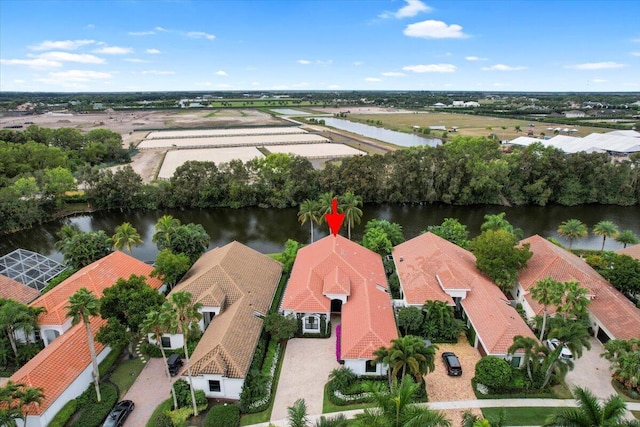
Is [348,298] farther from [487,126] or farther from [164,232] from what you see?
[487,126]

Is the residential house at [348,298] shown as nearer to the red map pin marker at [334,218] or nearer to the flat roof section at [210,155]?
the red map pin marker at [334,218]

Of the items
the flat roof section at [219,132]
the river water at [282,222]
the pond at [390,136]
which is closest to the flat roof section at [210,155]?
the river water at [282,222]

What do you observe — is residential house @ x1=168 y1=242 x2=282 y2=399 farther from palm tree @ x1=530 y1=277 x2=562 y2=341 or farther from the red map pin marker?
palm tree @ x1=530 y1=277 x2=562 y2=341

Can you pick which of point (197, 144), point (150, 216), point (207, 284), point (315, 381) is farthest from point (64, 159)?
point (315, 381)

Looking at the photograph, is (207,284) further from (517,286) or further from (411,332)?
(517,286)

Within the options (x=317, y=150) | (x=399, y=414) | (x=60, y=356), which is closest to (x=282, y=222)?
(x=60, y=356)

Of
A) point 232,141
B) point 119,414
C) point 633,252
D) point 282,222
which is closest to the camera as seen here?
point 119,414

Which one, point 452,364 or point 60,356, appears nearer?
point 60,356
